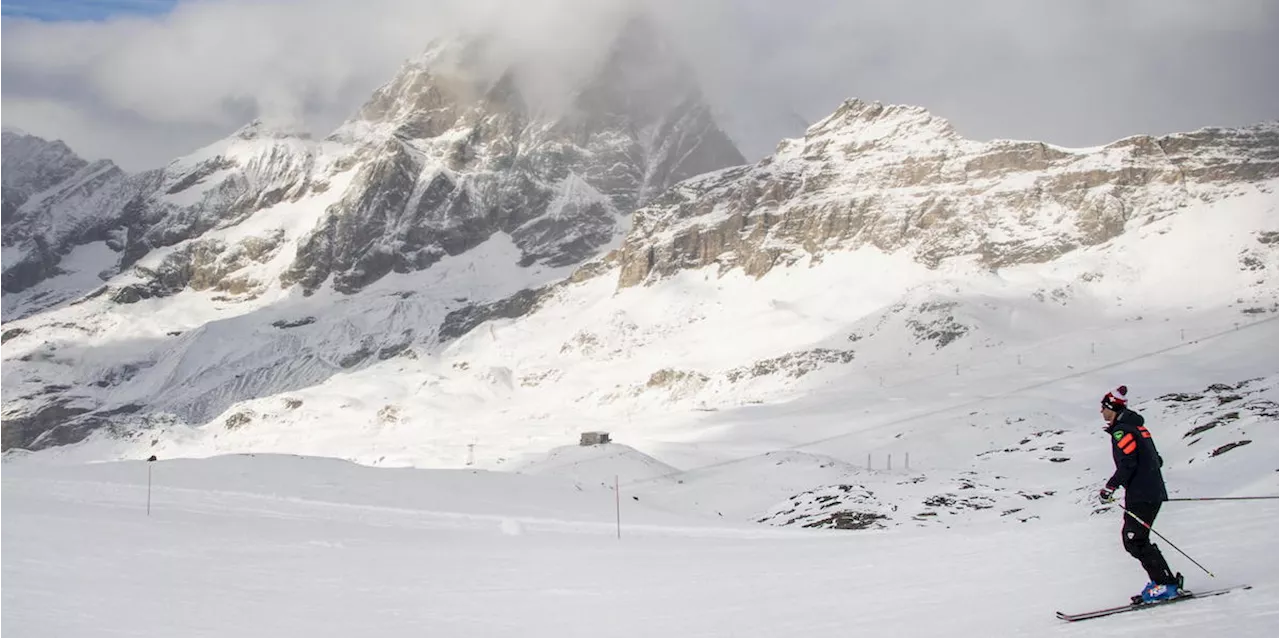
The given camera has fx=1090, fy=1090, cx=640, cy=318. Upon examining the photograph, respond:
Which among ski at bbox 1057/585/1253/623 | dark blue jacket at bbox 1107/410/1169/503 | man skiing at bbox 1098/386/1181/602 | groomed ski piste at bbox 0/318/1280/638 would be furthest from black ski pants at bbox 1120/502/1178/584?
groomed ski piste at bbox 0/318/1280/638

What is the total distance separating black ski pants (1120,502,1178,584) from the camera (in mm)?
12477

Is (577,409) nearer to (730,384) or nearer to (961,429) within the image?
(730,384)

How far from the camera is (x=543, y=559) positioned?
21641mm

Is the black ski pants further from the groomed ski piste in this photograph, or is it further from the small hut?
the small hut

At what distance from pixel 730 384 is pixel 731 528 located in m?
144

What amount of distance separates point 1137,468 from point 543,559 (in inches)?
466

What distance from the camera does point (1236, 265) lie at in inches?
6594

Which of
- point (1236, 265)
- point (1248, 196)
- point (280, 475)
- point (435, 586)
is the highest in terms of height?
point (1248, 196)

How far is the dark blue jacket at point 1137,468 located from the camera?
13430 mm

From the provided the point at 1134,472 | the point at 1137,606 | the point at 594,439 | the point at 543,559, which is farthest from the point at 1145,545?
the point at 594,439

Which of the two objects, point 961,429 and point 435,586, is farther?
point 961,429

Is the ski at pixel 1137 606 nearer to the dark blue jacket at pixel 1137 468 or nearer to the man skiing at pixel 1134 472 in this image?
the man skiing at pixel 1134 472

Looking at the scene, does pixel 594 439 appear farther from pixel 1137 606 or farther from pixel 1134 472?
pixel 1137 606

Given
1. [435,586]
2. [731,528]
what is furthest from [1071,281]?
[435,586]
